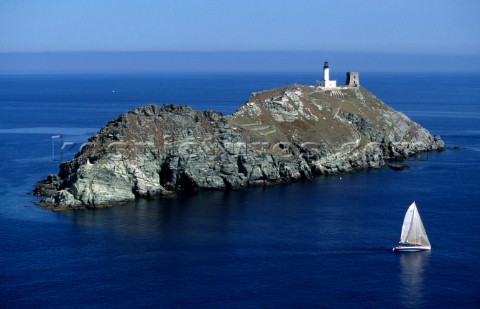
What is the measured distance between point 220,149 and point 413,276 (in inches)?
1741

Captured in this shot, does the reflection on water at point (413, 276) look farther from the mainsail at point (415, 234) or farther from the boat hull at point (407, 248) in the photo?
the mainsail at point (415, 234)

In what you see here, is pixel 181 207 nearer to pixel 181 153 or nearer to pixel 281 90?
pixel 181 153

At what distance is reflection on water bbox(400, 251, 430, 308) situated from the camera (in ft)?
187

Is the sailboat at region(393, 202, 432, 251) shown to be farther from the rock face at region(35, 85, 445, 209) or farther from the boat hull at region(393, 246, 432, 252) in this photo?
the rock face at region(35, 85, 445, 209)

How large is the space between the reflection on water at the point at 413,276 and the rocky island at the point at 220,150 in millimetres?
35731

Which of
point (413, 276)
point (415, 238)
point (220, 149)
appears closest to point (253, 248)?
point (413, 276)

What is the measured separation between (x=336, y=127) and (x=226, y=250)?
193ft

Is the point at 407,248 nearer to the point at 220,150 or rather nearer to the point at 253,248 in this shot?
the point at 253,248

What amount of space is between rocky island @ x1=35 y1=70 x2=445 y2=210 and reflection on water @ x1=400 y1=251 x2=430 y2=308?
35731mm

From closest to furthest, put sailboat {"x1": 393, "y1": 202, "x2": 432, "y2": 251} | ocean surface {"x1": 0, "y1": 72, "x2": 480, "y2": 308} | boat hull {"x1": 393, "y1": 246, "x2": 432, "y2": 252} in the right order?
ocean surface {"x1": 0, "y1": 72, "x2": 480, "y2": 308}, boat hull {"x1": 393, "y1": 246, "x2": 432, "y2": 252}, sailboat {"x1": 393, "y1": 202, "x2": 432, "y2": 251}

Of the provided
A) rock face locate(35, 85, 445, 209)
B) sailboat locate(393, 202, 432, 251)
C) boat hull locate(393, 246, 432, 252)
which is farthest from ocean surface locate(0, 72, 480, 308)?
rock face locate(35, 85, 445, 209)

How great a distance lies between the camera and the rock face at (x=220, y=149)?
296ft

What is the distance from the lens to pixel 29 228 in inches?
3041

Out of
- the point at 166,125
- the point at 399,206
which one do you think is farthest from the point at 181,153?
the point at 399,206
